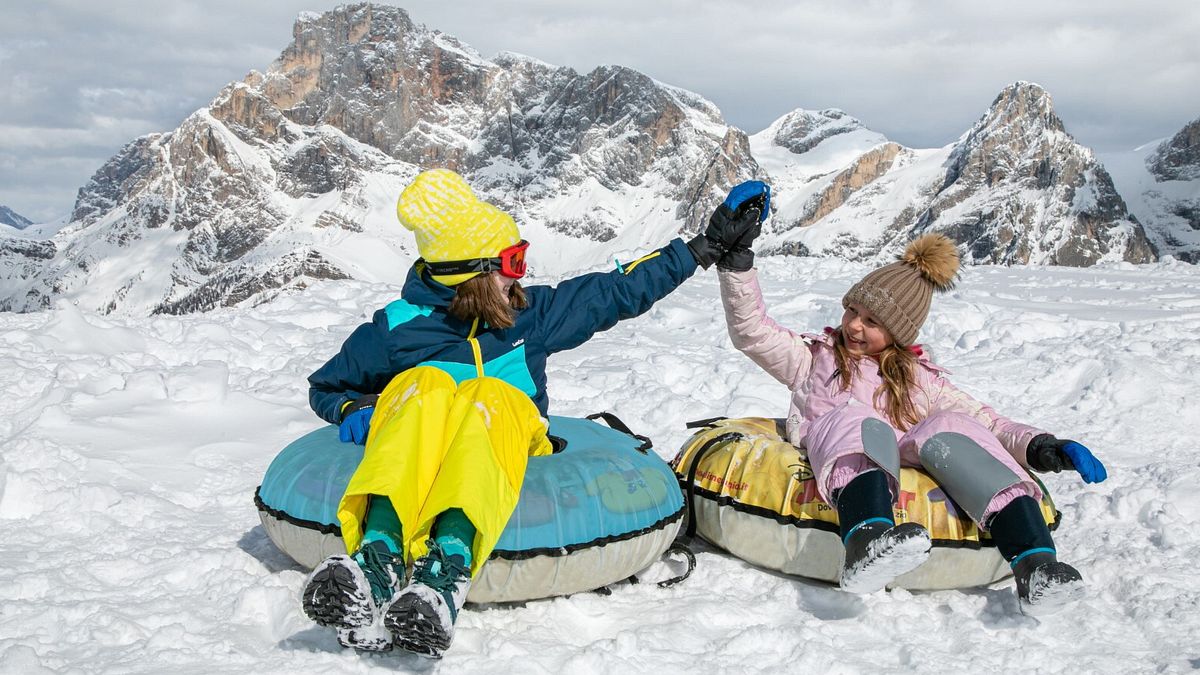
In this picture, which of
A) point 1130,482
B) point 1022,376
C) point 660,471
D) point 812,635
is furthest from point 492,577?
point 1022,376

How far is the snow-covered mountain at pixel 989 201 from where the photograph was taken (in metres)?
134

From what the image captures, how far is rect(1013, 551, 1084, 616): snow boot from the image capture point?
265 cm

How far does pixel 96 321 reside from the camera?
26.1 ft

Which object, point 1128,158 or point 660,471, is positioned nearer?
point 660,471

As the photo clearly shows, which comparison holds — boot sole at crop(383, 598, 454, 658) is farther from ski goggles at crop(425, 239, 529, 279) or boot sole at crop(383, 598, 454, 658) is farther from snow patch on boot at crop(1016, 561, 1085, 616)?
snow patch on boot at crop(1016, 561, 1085, 616)

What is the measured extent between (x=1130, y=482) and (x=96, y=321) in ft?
25.7

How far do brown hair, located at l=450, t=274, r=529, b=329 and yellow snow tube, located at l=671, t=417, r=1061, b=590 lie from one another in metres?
1.04

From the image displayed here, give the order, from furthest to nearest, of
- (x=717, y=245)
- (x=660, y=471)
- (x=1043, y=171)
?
(x=1043, y=171), (x=717, y=245), (x=660, y=471)

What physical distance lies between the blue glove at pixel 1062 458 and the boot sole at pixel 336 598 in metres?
2.31

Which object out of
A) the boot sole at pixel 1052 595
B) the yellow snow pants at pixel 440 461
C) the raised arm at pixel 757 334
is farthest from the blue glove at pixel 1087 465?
the yellow snow pants at pixel 440 461

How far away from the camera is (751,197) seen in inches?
138

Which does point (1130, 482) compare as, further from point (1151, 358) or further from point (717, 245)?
point (1151, 358)

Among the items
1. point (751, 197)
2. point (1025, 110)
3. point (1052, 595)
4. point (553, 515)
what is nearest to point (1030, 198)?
point (1025, 110)

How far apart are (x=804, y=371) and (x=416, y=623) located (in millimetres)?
2136
